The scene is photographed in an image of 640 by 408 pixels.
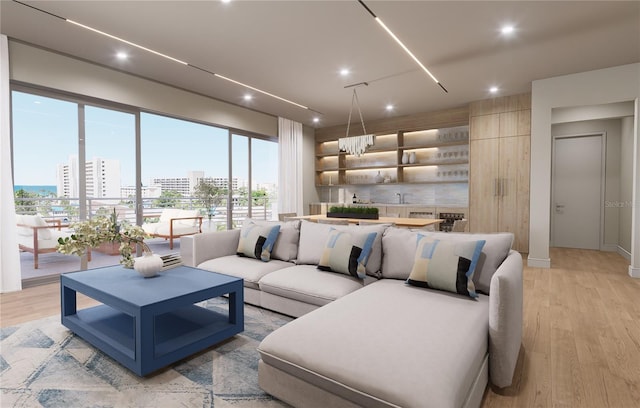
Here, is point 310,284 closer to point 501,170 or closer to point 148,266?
point 148,266

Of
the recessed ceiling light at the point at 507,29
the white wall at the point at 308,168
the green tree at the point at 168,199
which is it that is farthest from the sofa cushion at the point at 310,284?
the white wall at the point at 308,168

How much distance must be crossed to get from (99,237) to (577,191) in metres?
7.71

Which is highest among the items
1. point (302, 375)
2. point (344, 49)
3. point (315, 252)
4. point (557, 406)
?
point (344, 49)

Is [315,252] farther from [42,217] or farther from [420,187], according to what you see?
[420,187]

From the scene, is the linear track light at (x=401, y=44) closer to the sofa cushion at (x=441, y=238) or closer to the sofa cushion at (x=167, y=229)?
the sofa cushion at (x=441, y=238)

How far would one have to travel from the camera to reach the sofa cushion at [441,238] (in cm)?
219

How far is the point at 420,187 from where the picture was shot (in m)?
7.13

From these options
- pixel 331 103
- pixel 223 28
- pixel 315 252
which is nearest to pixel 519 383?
pixel 315 252

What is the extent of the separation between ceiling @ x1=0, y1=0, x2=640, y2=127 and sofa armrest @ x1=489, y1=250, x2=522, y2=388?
8.17ft

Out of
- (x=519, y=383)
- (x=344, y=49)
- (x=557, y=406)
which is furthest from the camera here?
(x=344, y=49)

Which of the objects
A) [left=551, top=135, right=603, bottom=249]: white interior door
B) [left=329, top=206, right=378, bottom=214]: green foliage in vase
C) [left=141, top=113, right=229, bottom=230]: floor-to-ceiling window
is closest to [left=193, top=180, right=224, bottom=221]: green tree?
[left=141, top=113, right=229, bottom=230]: floor-to-ceiling window

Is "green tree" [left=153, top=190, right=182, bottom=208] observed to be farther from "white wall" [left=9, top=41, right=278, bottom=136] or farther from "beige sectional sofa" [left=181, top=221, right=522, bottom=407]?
"beige sectional sofa" [left=181, top=221, right=522, bottom=407]

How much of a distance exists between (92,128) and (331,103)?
12.2ft

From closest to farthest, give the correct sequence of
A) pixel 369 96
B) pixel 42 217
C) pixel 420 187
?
pixel 42 217 < pixel 369 96 < pixel 420 187
